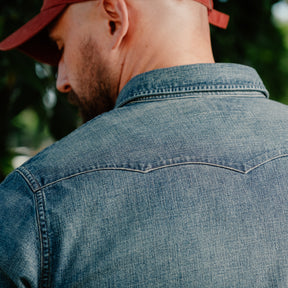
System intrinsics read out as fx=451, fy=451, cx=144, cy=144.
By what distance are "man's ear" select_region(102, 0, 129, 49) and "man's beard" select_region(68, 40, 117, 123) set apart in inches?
4.0

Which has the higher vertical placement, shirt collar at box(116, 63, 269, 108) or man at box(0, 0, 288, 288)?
shirt collar at box(116, 63, 269, 108)

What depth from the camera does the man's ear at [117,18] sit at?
1200 mm

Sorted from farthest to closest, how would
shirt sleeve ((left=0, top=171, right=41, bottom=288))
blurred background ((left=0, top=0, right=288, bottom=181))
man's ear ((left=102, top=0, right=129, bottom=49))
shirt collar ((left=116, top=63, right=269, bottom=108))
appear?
1. blurred background ((left=0, top=0, right=288, bottom=181))
2. man's ear ((left=102, top=0, right=129, bottom=49))
3. shirt collar ((left=116, top=63, right=269, bottom=108))
4. shirt sleeve ((left=0, top=171, right=41, bottom=288))

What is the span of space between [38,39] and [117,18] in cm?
52

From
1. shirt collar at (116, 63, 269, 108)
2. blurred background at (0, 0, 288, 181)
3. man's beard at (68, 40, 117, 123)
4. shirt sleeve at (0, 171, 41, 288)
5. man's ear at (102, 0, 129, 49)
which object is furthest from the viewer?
blurred background at (0, 0, 288, 181)

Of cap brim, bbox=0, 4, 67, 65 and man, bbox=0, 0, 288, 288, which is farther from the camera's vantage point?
cap brim, bbox=0, 4, 67, 65

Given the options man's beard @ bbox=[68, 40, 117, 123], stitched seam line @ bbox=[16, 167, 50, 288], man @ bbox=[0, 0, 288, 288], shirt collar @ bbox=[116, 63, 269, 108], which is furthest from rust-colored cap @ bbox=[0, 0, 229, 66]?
stitched seam line @ bbox=[16, 167, 50, 288]

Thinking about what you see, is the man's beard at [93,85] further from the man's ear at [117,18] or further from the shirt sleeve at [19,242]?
the shirt sleeve at [19,242]

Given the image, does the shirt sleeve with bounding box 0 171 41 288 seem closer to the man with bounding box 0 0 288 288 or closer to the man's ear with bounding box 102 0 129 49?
the man with bounding box 0 0 288 288

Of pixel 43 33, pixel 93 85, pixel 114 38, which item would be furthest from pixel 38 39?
→ pixel 114 38

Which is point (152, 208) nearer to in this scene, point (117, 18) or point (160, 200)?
point (160, 200)

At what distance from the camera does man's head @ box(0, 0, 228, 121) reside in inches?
46.4

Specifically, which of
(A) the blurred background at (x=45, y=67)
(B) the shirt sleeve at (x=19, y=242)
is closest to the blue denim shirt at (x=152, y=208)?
(B) the shirt sleeve at (x=19, y=242)

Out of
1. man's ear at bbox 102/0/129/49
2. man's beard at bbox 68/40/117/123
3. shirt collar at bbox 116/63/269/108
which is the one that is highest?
man's ear at bbox 102/0/129/49
